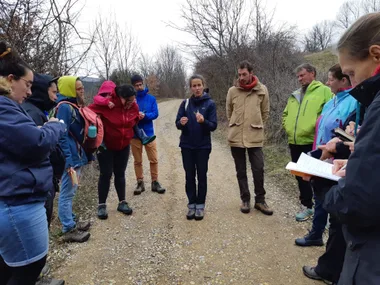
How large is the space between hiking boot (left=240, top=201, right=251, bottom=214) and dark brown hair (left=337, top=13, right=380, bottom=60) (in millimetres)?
3176

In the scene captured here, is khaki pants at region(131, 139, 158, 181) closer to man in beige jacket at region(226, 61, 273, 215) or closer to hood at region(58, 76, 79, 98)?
man in beige jacket at region(226, 61, 273, 215)

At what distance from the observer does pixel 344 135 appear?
5.70ft

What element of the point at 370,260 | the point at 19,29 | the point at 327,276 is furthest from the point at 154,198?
the point at 370,260

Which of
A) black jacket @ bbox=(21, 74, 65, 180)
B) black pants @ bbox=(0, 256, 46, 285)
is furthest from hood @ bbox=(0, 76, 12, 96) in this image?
black pants @ bbox=(0, 256, 46, 285)

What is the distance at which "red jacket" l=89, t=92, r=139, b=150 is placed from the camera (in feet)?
12.5

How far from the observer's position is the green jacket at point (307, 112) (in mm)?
3674

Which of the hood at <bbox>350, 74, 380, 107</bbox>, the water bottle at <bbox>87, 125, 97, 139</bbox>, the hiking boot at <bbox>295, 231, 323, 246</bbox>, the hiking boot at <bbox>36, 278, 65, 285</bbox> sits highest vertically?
the hood at <bbox>350, 74, 380, 107</bbox>

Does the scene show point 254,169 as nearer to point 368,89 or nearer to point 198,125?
point 198,125

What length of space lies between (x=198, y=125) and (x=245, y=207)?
4.67 ft

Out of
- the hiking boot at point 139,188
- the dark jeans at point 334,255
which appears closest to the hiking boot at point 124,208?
the hiking boot at point 139,188

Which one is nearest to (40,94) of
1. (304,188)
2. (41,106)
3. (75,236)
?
(41,106)

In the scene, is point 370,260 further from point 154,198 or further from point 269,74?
point 269,74

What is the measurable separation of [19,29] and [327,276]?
523 centimetres

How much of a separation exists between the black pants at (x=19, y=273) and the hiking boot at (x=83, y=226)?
66.9 inches
